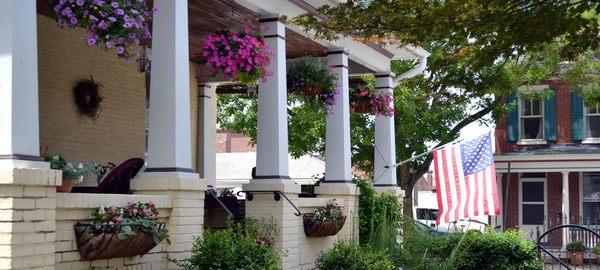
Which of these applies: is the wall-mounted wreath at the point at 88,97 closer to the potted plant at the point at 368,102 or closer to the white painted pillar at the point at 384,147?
the potted plant at the point at 368,102

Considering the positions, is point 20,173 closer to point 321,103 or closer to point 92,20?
point 92,20

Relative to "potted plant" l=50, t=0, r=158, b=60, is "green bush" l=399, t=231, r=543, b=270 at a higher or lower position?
lower

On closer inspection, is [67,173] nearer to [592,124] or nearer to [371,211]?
[371,211]

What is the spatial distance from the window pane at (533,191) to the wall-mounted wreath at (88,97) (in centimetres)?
1882

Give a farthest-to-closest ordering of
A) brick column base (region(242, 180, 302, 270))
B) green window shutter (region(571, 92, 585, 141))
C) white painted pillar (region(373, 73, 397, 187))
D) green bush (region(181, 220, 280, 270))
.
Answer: green window shutter (region(571, 92, 585, 141)) < white painted pillar (region(373, 73, 397, 187)) < brick column base (region(242, 180, 302, 270)) < green bush (region(181, 220, 280, 270))

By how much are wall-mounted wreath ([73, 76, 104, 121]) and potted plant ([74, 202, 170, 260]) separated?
15.8ft

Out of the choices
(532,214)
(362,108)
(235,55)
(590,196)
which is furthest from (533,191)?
→ (235,55)

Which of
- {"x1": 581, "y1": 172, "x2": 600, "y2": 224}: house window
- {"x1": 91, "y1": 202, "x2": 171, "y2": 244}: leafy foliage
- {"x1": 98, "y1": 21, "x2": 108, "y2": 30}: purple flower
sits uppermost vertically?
{"x1": 98, "y1": 21, "x2": 108, "y2": 30}: purple flower

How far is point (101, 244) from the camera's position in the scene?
270 inches

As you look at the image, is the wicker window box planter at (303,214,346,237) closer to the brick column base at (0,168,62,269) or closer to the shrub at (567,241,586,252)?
the brick column base at (0,168,62,269)

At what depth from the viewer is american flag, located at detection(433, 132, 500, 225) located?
13.9 metres

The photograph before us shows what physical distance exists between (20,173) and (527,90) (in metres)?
20.9

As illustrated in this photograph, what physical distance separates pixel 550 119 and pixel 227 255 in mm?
21028

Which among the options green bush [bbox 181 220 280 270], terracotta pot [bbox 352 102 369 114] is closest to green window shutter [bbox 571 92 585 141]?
terracotta pot [bbox 352 102 369 114]
